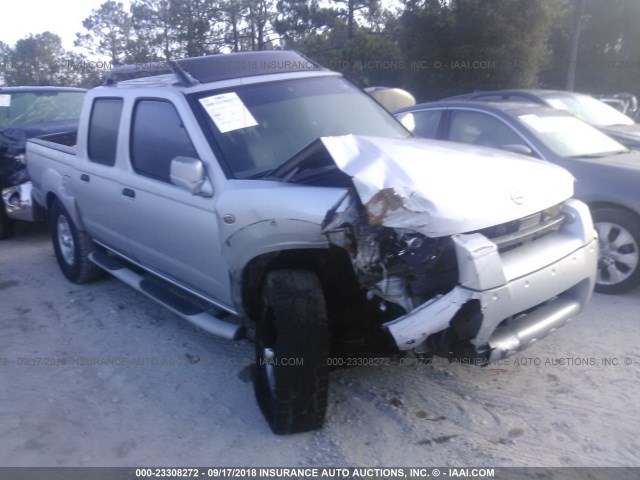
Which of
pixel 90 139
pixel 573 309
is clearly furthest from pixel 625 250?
pixel 90 139

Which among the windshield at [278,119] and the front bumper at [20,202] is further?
the front bumper at [20,202]


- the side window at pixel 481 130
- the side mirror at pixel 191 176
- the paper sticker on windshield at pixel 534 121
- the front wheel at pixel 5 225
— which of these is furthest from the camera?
the front wheel at pixel 5 225

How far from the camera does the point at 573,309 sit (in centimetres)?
343

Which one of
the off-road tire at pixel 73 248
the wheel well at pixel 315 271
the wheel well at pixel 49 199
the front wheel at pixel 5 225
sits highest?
the wheel well at pixel 315 271

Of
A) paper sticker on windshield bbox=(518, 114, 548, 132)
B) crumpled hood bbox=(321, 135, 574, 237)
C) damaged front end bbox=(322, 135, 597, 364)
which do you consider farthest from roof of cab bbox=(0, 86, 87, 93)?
damaged front end bbox=(322, 135, 597, 364)

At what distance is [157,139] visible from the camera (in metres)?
4.32

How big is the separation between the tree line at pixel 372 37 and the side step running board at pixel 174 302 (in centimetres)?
1178

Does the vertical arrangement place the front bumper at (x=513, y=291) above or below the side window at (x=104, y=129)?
below

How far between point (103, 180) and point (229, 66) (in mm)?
1438

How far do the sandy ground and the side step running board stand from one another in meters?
0.42

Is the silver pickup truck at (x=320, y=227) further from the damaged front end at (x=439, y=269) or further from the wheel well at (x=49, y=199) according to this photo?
the wheel well at (x=49, y=199)

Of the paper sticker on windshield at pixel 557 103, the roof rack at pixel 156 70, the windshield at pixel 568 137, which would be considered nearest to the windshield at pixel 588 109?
the paper sticker on windshield at pixel 557 103

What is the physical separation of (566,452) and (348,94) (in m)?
2.91

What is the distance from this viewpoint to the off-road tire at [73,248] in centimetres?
568
